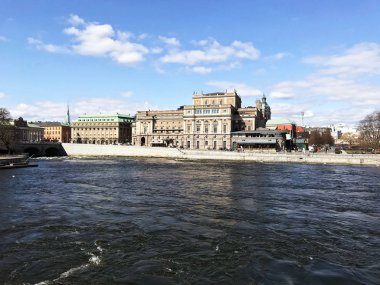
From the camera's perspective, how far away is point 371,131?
515ft

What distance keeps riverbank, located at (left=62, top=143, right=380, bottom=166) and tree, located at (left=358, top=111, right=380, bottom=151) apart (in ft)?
139

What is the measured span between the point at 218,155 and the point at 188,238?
10975 cm

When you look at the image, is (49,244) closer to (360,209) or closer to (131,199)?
(131,199)

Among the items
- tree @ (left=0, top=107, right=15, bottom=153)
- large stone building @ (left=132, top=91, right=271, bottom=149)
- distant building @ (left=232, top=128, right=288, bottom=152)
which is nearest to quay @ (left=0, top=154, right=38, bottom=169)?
tree @ (left=0, top=107, right=15, bottom=153)

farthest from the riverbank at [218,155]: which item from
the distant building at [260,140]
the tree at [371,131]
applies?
the tree at [371,131]

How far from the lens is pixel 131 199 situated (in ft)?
135

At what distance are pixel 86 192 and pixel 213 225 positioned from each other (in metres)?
23.0

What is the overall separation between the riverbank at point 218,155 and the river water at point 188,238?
71645mm

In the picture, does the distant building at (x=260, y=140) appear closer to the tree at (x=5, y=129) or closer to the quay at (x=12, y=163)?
the tree at (x=5, y=129)

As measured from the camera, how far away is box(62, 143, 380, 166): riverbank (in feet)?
366

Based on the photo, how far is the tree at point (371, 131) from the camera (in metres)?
150

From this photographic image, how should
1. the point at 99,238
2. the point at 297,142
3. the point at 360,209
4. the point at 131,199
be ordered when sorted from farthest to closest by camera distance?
the point at 297,142, the point at 131,199, the point at 360,209, the point at 99,238

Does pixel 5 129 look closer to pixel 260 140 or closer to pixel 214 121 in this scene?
pixel 214 121

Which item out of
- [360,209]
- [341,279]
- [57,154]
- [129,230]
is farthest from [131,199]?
[57,154]
